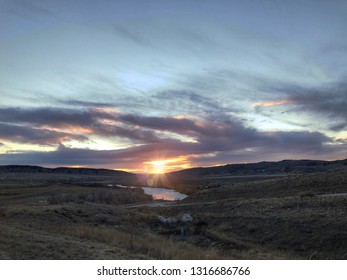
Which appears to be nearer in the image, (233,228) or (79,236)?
(79,236)

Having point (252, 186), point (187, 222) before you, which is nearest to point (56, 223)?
point (187, 222)

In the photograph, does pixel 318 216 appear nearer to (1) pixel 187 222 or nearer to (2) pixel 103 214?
(1) pixel 187 222

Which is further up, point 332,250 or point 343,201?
point 343,201

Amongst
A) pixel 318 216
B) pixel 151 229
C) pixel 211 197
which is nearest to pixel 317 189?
pixel 211 197

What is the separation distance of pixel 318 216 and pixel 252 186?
3245 cm

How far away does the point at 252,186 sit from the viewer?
5975 cm

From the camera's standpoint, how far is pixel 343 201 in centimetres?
3097
